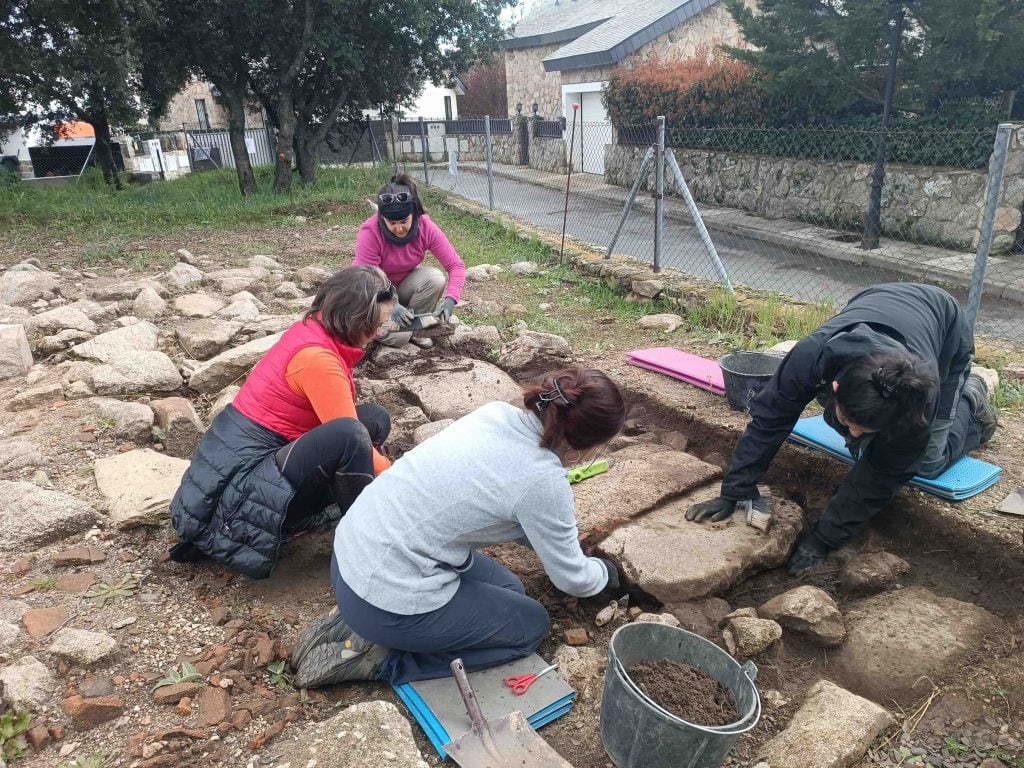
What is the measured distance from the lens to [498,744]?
1.88m

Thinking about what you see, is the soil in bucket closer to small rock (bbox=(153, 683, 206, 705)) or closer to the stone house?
small rock (bbox=(153, 683, 206, 705))

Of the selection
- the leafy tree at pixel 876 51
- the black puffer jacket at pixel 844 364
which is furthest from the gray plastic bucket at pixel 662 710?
the leafy tree at pixel 876 51

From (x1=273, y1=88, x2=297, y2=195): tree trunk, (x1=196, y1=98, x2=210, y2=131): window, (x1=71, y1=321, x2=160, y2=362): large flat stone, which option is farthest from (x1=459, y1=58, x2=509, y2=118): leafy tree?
(x1=71, y1=321, x2=160, y2=362): large flat stone

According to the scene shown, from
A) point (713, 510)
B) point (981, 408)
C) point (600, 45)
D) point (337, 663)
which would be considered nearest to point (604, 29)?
point (600, 45)

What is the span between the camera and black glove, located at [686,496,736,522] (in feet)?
9.34

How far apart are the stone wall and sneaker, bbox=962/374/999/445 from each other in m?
6.23

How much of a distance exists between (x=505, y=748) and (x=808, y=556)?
5.09 feet

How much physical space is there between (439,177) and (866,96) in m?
9.46

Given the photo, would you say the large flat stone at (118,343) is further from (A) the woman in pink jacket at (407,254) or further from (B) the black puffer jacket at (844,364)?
(B) the black puffer jacket at (844,364)

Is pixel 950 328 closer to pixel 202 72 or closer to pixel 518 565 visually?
pixel 518 565

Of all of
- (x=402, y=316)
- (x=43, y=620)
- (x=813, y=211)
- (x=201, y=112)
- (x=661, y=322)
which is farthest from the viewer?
(x=201, y=112)

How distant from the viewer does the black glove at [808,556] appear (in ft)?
9.18

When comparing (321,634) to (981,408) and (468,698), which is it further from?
(981,408)

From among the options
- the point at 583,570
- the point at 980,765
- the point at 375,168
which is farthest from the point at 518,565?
the point at 375,168
